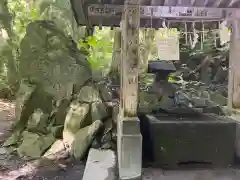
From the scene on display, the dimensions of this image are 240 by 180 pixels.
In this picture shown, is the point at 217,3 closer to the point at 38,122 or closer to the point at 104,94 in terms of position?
the point at 104,94

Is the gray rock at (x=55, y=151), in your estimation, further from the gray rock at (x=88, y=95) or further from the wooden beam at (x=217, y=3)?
the wooden beam at (x=217, y=3)

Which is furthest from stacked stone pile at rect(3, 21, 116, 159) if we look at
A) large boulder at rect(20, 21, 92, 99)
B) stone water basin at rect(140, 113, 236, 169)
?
stone water basin at rect(140, 113, 236, 169)

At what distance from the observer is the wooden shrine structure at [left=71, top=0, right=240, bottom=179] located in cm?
504

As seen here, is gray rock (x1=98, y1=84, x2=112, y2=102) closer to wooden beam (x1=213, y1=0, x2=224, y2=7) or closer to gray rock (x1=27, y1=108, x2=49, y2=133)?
gray rock (x1=27, y1=108, x2=49, y2=133)

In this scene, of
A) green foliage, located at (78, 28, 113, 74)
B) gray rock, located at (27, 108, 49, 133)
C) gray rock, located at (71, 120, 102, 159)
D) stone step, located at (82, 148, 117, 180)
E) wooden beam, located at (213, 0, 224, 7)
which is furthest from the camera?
green foliage, located at (78, 28, 113, 74)

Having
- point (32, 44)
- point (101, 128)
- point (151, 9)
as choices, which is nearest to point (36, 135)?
point (101, 128)

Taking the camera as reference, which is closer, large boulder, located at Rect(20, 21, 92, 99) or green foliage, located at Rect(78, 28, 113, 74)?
large boulder, located at Rect(20, 21, 92, 99)

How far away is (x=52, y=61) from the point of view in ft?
34.2

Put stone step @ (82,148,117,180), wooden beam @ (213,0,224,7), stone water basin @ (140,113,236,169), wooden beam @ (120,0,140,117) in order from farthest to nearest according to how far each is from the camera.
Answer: wooden beam @ (213,0,224,7), stone water basin @ (140,113,236,169), stone step @ (82,148,117,180), wooden beam @ (120,0,140,117)

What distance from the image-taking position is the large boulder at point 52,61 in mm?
10094

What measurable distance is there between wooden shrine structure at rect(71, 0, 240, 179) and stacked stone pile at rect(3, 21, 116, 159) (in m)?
2.11

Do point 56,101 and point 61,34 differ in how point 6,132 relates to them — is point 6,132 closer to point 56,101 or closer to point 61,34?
point 56,101

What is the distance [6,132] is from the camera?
35.2 feet

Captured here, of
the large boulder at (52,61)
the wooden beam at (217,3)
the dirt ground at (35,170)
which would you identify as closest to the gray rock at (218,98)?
the large boulder at (52,61)
